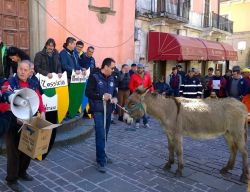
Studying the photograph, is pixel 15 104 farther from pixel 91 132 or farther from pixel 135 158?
pixel 91 132

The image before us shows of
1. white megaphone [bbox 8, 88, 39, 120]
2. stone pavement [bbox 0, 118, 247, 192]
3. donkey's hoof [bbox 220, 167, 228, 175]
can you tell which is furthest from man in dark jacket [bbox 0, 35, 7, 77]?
donkey's hoof [bbox 220, 167, 228, 175]

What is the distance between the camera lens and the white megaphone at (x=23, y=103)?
384 centimetres

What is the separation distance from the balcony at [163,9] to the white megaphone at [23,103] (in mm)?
11135

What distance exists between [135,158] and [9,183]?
2636mm

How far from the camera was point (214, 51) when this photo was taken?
64.6 feet

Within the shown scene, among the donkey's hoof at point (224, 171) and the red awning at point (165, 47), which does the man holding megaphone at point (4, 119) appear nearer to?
the donkey's hoof at point (224, 171)

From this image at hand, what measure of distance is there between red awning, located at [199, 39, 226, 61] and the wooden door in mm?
12579

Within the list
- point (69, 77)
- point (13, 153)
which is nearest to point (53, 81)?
point (69, 77)

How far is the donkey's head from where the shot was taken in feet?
17.5

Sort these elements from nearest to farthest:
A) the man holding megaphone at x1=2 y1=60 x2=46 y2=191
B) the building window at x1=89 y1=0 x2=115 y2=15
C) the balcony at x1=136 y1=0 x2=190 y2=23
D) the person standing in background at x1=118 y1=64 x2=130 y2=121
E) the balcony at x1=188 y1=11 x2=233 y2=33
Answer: the man holding megaphone at x1=2 y1=60 x2=46 y2=191 < the person standing in background at x1=118 y1=64 x2=130 y2=121 < the building window at x1=89 y1=0 x2=115 y2=15 < the balcony at x1=136 y1=0 x2=190 y2=23 < the balcony at x1=188 y1=11 x2=233 y2=33

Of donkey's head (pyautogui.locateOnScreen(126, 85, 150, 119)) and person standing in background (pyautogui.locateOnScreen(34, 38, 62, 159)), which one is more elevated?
person standing in background (pyautogui.locateOnScreen(34, 38, 62, 159))

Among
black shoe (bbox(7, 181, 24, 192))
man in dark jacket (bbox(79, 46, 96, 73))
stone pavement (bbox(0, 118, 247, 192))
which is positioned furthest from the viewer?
man in dark jacket (bbox(79, 46, 96, 73))

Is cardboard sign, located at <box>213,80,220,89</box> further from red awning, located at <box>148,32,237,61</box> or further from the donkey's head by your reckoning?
the donkey's head

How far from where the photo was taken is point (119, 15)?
1308 centimetres
